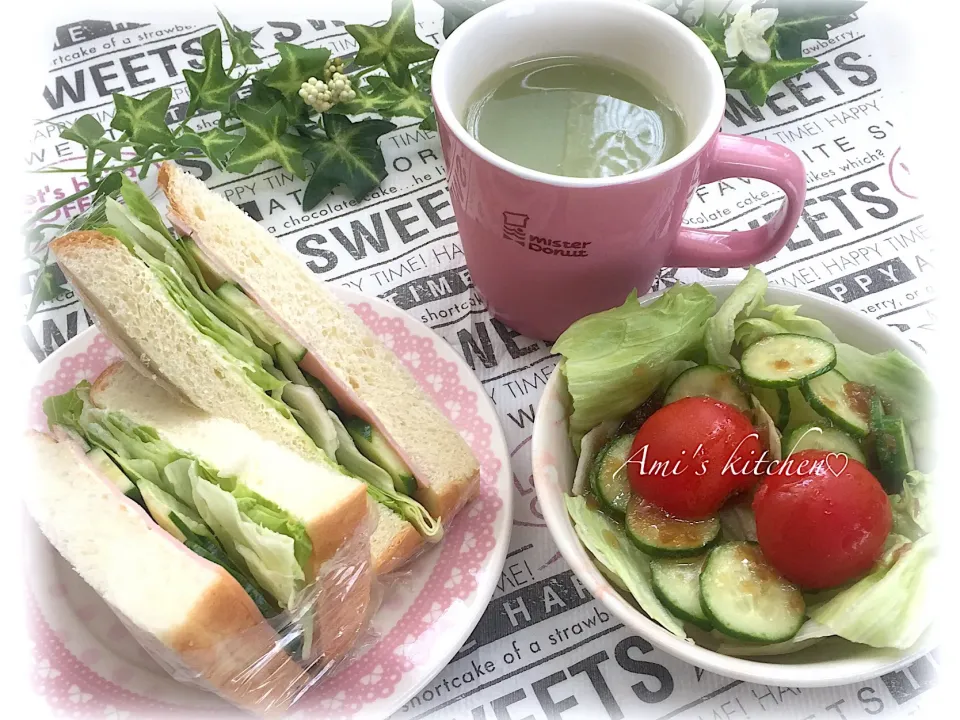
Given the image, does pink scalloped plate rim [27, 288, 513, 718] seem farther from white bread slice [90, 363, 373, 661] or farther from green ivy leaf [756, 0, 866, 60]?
green ivy leaf [756, 0, 866, 60]

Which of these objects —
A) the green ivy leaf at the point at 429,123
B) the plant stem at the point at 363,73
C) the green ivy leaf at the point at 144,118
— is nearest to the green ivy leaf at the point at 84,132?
the green ivy leaf at the point at 144,118

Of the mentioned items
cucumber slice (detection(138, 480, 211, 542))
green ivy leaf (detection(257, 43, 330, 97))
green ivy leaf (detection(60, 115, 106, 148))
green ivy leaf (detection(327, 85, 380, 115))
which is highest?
green ivy leaf (detection(257, 43, 330, 97))

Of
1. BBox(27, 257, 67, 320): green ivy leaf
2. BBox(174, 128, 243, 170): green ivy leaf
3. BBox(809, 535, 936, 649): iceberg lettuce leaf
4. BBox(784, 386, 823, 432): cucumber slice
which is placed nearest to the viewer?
BBox(809, 535, 936, 649): iceberg lettuce leaf

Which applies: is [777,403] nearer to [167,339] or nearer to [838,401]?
[838,401]

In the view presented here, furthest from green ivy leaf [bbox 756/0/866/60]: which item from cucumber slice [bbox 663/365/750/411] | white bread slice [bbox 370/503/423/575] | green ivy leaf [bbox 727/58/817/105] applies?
white bread slice [bbox 370/503/423/575]

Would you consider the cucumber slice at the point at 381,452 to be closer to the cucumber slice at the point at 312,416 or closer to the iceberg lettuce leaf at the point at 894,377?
the cucumber slice at the point at 312,416
